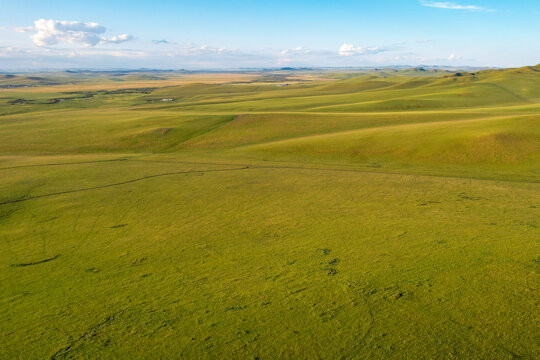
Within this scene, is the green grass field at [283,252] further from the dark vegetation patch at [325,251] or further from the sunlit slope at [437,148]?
the sunlit slope at [437,148]

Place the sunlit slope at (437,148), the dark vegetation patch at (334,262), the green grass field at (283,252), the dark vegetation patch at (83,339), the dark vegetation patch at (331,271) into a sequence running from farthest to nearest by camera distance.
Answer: the sunlit slope at (437,148), the dark vegetation patch at (334,262), the dark vegetation patch at (331,271), the green grass field at (283,252), the dark vegetation patch at (83,339)

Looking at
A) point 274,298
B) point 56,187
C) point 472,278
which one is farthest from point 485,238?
point 56,187

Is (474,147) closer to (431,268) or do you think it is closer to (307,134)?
(307,134)

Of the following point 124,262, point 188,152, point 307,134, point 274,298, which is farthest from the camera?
point 307,134

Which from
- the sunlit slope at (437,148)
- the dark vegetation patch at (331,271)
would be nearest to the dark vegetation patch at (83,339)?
the dark vegetation patch at (331,271)

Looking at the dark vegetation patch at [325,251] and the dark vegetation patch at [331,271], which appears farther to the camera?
the dark vegetation patch at [325,251]

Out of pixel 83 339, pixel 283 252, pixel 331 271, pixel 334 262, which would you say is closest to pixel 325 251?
pixel 334 262

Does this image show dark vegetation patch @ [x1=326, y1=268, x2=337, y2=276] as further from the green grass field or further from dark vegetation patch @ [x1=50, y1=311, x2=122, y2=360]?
dark vegetation patch @ [x1=50, y1=311, x2=122, y2=360]

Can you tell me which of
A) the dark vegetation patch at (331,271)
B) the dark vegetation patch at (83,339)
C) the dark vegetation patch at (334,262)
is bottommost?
the dark vegetation patch at (83,339)
